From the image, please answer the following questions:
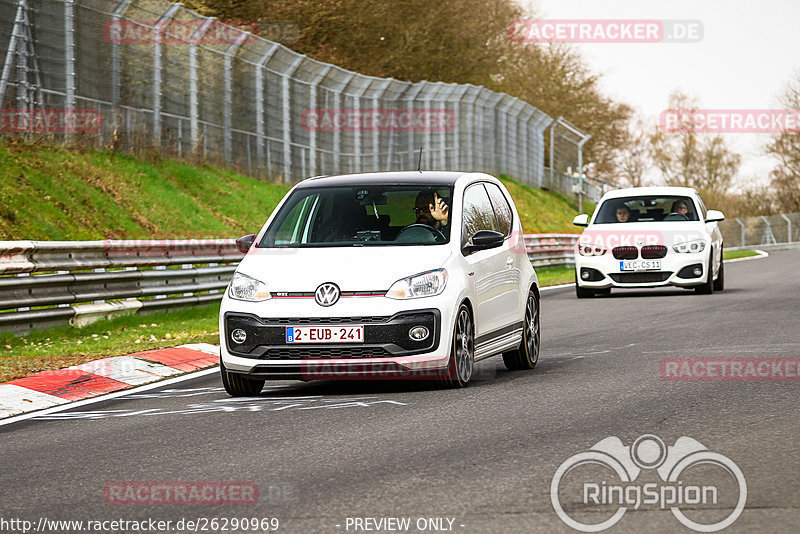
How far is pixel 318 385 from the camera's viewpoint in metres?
10.4

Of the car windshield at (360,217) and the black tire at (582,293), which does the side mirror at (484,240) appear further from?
the black tire at (582,293)

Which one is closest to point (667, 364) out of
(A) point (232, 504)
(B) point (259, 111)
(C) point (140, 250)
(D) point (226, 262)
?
(A) point (232, 504)

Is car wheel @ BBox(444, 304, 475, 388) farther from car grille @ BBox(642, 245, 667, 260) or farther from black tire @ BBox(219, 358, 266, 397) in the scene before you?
car grille @ BBox(642, 245, 667, 260)

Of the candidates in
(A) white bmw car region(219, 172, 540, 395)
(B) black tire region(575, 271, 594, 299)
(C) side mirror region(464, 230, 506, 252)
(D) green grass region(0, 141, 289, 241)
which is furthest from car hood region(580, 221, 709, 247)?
(C) side mirror region(464, 230, 506, 252)

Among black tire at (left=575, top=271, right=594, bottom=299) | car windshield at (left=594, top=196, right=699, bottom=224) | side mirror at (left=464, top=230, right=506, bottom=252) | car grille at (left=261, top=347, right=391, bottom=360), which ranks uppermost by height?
side mirror at (left=464, top=230, right=506, bottom=252)

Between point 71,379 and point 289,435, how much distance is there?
380 cm

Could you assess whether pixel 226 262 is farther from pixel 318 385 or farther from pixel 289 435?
pixel 289 435

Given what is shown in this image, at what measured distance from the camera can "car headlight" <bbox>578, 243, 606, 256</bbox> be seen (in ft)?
66.8

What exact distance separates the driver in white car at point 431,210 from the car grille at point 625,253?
10334 millimetres

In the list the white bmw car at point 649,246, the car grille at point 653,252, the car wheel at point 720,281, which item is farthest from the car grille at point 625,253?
the car wheel at point 720,281

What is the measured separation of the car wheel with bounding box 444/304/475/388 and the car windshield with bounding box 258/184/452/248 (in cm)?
69

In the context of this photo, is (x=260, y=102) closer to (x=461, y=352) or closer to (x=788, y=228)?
(x=461, y=352)

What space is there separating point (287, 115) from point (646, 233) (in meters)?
13.8

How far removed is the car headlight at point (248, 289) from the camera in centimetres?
935
